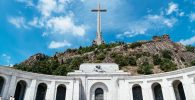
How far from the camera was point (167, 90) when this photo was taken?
35.9 meters

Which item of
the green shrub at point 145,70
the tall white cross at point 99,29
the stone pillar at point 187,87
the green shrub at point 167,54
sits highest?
the tall white cross at point 99,29

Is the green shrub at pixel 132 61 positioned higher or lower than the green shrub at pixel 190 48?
lower

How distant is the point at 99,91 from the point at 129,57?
4472cm

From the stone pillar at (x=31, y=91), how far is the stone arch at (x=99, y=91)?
10.0m

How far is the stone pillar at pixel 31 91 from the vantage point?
118 ft

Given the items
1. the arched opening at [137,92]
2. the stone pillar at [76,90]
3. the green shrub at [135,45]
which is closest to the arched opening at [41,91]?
the stone pillar at [76,90]

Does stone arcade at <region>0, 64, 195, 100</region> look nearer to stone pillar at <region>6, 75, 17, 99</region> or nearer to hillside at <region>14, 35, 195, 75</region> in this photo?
stone pillar at <region>6, 75, 17, 99</region>

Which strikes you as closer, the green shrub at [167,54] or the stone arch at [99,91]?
the stone arch at [99,91]

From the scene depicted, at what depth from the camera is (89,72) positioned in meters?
42.4

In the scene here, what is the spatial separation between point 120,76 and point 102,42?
59.6 m

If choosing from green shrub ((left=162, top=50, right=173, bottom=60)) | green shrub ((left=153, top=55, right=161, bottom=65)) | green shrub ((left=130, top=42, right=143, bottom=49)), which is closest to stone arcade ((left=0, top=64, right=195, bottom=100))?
green shrub ((left=153, top=55, right=161, bottom=65))

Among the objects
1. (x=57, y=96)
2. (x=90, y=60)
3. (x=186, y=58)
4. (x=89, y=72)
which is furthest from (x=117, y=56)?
(x=57, y=96)

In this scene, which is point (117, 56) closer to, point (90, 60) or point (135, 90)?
point (90, 60)

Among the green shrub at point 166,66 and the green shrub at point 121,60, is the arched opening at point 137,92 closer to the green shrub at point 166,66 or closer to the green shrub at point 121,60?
the green shrub at point 166,66
